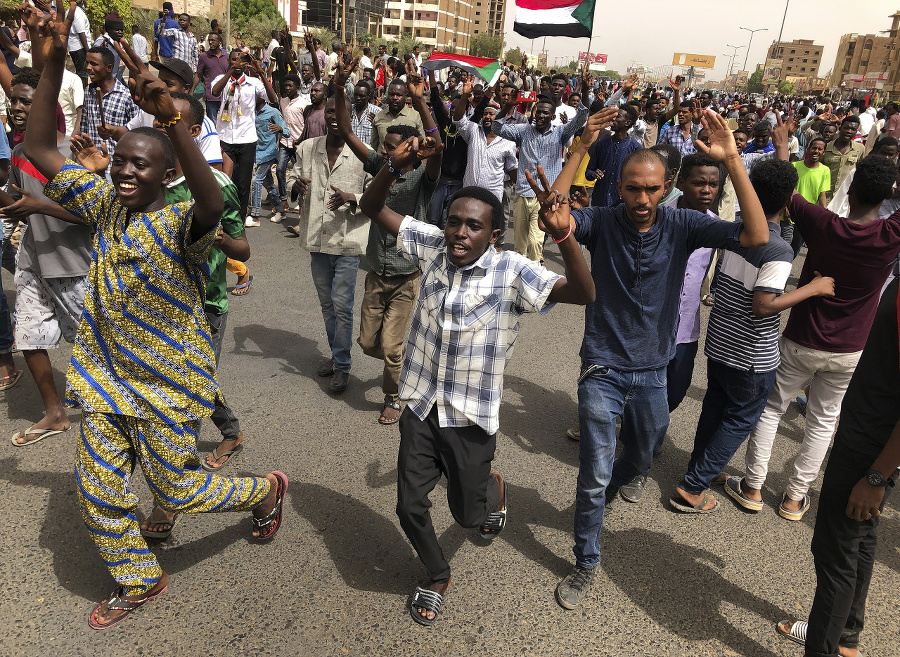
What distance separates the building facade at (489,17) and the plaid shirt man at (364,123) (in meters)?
139

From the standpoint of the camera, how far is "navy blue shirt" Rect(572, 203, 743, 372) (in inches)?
115

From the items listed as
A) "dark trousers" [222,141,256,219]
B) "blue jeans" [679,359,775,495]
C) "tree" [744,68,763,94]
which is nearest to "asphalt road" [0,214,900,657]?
"blue jeans" [679,359,775,495]

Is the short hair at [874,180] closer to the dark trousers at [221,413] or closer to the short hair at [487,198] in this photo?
the short hair at [487,198]

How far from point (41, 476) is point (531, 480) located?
284cm

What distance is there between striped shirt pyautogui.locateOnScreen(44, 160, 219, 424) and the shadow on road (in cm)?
225

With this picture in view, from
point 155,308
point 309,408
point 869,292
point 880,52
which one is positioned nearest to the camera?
point 155,308

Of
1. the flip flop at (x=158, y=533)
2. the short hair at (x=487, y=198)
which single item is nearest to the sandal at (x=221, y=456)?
the flip flop at (x=158, y=533)

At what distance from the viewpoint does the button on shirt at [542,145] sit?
7.48m

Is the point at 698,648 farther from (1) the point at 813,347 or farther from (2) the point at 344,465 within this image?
(2) the point at 344,465

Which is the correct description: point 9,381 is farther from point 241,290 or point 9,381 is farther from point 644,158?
point 644,158

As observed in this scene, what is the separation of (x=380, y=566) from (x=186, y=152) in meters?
2.08

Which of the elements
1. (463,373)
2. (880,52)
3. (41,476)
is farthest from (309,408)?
(880,52)

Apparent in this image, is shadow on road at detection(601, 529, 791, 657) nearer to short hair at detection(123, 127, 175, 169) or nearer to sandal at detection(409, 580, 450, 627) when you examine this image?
sandal at detection(409, 580, 450, 627)

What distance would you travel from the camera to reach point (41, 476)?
3578 millimetres
